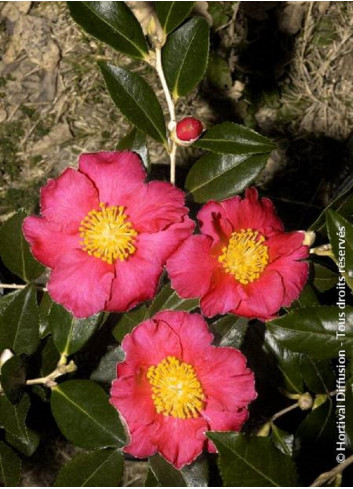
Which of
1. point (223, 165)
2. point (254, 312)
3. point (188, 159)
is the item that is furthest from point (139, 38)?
point (188, 159)

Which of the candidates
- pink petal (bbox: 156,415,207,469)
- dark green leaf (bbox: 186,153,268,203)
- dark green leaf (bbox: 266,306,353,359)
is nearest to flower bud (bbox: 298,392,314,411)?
dark green leaf (bbox: 266,306,353,359)

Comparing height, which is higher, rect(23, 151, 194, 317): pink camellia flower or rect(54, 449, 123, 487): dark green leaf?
rect(23, 151, 194, 317): pink camellia flower

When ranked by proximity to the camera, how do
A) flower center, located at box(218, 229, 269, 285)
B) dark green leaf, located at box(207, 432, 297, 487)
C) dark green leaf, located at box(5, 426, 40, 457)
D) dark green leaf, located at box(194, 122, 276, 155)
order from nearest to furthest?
dark green leaf, located at box(207, 432, 297, 487) → flower center, located at box(218, 229, 269, 285) → dark green leaf, located at box(194, 122, 276, 155) → dark green leaf, located at box(5, 426, 40, 457)

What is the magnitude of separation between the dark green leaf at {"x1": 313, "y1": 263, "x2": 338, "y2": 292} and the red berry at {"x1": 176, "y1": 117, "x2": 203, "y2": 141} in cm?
35

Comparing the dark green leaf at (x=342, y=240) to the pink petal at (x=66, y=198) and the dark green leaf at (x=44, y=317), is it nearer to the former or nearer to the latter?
the pink petal at (x=66, y=198)

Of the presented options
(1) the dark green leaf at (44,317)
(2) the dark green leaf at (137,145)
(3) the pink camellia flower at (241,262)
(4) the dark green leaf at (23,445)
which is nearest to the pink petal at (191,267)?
(3) the pink camellia flower at (241,262)

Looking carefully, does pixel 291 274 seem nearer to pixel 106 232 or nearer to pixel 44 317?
pixel 106 232

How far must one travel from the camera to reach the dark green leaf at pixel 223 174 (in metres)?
1.19

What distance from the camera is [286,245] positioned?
3.44 feet

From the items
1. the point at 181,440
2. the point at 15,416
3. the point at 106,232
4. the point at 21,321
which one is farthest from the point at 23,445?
the point at 106,232

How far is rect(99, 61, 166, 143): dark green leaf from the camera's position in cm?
117

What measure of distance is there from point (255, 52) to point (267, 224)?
48.1 inches

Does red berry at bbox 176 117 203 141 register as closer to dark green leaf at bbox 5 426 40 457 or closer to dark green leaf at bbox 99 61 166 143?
dark green leaf at bbox 99 61 166 143

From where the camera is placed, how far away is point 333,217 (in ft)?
3.42
